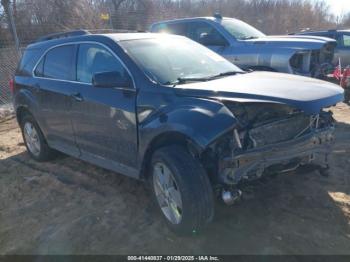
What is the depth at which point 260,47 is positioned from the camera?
8234 mm

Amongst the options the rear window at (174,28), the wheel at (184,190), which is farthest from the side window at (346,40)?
the wheel at (184,190)

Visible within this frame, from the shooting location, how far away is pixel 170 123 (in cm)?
361

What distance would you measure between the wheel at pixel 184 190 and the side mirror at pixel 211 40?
5579 mm

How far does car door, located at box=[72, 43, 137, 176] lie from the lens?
164 inches

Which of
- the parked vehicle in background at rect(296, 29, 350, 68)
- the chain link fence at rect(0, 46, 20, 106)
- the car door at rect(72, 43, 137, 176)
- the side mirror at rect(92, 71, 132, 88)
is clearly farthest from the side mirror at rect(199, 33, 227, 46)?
the chain link fence at rect(0, 46, 20, 106)

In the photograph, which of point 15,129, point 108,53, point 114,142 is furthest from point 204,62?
point 15,129

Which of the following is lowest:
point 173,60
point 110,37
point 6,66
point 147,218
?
point 147,218

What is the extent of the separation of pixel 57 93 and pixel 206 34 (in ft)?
15.2

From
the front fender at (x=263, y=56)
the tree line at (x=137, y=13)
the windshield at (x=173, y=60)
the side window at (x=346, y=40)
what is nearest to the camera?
the windshield at (x=173, y=60)

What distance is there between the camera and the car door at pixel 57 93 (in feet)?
16.6

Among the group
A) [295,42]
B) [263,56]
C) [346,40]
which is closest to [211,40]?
[263,56]

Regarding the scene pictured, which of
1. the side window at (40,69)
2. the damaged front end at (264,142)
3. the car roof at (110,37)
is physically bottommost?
the damaged front end at (264,142)

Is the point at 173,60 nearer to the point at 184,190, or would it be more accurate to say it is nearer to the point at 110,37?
the point at 110,37

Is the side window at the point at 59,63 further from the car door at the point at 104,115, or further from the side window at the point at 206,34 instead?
the side window at the point at 206,34
